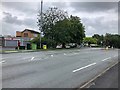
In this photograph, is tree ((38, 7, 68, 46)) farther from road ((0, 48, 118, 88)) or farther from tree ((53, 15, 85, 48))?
road ((0, 48, 118, 88))

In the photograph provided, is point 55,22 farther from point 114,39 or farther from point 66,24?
point 114,39

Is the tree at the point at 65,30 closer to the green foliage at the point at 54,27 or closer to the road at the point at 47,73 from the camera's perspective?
the green foliage at the point at 54,27

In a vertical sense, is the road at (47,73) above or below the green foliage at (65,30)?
below

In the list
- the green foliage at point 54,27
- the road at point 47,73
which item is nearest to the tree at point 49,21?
the green foliage at point 54,27

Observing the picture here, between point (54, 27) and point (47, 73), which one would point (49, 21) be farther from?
point (47, 73)

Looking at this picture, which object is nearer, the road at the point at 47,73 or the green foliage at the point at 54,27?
the road at the point at 47,73

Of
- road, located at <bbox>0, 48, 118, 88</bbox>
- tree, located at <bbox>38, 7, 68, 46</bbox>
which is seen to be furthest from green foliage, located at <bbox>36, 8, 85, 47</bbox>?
road, located at <bbox>0, 48, 118, 88</bbox>

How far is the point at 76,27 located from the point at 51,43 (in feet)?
78.9

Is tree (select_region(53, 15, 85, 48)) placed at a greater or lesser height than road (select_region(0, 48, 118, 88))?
greater

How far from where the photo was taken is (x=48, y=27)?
8006 centimetres

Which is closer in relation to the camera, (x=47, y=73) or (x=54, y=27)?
(x=47, y=73)

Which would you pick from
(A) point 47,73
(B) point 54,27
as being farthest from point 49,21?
(A) point 47,73

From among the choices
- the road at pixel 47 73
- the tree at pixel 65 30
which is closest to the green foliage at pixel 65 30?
the tree at pixel 65 30

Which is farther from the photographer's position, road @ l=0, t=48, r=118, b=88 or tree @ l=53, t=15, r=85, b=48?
tree @ l=53, t=15, r=85, b=48
